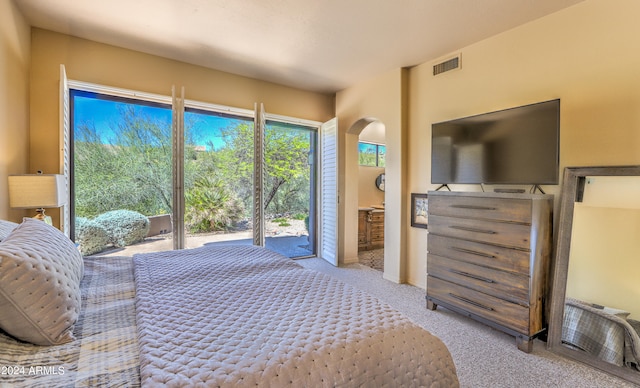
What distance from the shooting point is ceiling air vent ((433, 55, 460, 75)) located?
9.81ft

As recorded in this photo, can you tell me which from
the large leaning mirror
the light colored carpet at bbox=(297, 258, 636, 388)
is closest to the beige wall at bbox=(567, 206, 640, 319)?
the large leaning mirror

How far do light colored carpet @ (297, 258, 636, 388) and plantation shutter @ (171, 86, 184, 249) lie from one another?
2.58 m

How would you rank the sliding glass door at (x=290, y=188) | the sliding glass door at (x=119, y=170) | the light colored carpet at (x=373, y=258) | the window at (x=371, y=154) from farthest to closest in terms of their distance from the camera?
the window at (x=371, y=154) < the light colored carpet at (x=373, y=258) < the sliding glass door at (x=290, y=188) < the sliding glass door at (x=119, y=170)

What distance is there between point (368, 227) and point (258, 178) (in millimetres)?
2472

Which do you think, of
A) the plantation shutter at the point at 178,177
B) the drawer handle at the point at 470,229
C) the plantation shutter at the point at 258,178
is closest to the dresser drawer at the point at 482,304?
the drawer handle at the point at 470,229

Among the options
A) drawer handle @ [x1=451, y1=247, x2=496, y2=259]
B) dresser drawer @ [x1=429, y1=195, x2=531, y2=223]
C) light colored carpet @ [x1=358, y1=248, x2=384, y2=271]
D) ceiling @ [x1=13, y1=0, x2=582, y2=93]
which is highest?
ceiling @ [x1=13, y1=0, x2=582, y2=93]

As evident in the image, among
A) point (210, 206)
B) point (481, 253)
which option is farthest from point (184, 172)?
point (481, 253)

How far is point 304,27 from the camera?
Result: 8.49ft

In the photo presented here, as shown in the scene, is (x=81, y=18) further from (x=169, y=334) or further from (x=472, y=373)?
(x=472, y=373)

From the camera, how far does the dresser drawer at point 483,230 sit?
2092 millimetres

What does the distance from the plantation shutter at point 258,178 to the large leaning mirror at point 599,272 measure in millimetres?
3043

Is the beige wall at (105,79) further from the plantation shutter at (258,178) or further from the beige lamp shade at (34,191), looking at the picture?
the beige lamp shade at (34,191)

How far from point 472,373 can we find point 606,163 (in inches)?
70.2

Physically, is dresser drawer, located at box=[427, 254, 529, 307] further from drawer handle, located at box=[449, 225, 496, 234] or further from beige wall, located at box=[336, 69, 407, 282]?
beige wall, located at box=[336, 69, 407, 282]
